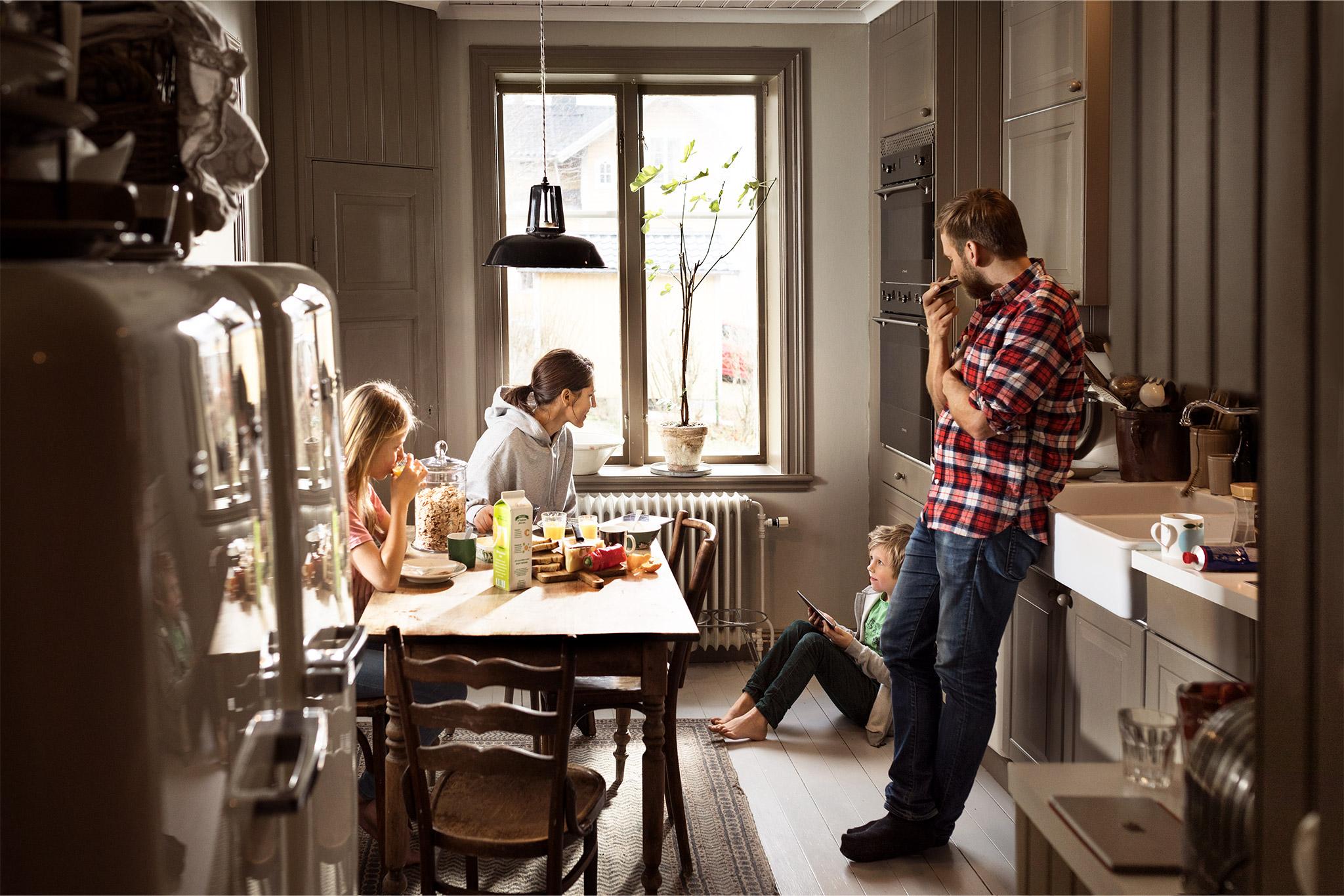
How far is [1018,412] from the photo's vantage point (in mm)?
2600

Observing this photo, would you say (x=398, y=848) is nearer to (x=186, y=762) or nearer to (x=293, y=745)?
(x=293, y=745)

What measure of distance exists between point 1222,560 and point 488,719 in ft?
4.84

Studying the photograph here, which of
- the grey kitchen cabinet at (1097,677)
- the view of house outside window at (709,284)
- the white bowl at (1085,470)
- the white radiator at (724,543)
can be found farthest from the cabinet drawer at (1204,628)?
the view of house outside window at (709,284)

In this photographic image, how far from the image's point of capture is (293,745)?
39.6 inches

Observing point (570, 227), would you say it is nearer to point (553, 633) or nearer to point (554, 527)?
point (554, 527)

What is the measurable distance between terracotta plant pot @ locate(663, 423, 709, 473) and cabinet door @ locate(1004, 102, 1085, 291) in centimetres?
166

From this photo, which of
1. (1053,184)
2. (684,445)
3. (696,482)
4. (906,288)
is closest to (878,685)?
(696,482)

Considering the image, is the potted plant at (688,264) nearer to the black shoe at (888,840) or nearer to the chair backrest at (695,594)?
the chair backrest at (695,594)

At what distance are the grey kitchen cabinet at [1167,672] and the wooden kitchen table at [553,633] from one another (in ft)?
3.36

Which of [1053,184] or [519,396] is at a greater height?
[1053,184]

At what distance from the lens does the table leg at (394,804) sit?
240cm

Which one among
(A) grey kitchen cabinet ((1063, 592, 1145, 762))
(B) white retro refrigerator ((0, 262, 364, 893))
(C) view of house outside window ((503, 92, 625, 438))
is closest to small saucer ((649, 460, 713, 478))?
(C) view of house outside window ((503, 92, 625, 438))

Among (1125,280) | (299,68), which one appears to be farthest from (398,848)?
(299,68)

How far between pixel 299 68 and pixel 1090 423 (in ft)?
9.90
